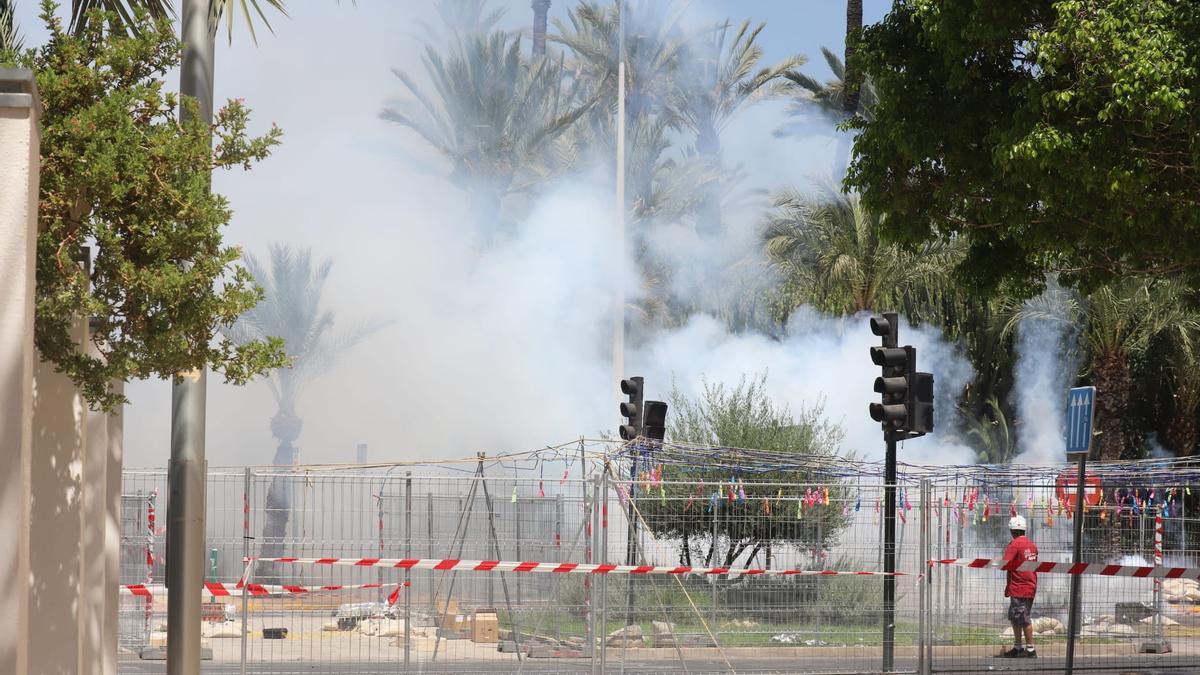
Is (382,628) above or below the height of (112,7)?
below

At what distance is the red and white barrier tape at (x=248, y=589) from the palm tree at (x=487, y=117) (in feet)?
105

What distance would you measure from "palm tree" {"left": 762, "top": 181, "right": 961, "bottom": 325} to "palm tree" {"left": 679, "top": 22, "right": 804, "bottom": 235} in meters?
6.10

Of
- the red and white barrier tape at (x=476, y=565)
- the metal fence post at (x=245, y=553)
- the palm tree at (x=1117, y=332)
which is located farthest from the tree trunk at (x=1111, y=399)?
the metal fence post at (x=245, y=553)

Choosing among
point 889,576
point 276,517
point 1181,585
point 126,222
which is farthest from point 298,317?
point 126,222

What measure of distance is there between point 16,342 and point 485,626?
10044 mm

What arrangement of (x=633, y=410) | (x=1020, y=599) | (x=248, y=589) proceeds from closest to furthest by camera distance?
(x=248, y=589) → (x=1020, y=599) → (x=633, y=410)

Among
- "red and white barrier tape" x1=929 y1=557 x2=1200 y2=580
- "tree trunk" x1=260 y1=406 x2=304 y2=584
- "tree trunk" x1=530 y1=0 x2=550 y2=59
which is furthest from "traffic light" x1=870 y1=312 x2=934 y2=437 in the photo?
"tree trunk" x1=530 y1=0 x2=550 y2=59

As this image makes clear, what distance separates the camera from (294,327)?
41.4 metres

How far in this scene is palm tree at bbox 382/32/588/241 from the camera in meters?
45.6

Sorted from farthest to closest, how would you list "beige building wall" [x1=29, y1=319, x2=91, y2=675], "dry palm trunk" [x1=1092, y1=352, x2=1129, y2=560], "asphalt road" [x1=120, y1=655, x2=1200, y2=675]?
"dry palm trunk" [x1=1092, y1=352, x2=1129, y2=560]
"asphalt road" [x1=120, y1=655, x2=1200, y2=675]
"beige building wall" [x1=29, y1=319, x2=91, y2=675]

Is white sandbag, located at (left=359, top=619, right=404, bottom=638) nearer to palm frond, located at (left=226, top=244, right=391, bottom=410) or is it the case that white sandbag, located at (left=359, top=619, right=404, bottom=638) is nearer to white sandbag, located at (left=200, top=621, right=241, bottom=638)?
white sandbag, located at (left=200, top=621, right=241, bottom=638)

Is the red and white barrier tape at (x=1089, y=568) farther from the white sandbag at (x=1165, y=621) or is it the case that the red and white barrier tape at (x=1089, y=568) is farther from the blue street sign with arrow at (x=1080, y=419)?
the white sandbag at (x=1165, y=621)

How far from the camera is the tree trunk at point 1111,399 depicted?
34875 mm

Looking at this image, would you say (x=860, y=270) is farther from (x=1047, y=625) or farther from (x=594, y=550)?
(x=594, y=550)
